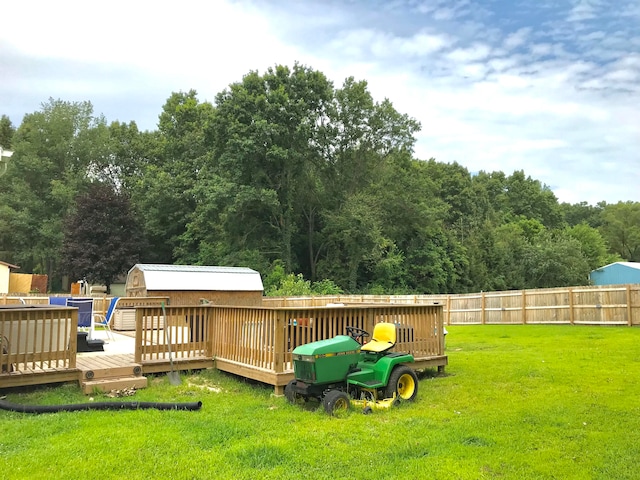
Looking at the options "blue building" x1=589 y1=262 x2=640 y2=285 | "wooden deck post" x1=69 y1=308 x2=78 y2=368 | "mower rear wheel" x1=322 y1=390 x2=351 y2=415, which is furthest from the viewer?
"blue building" x1=589 y1=262 x2=640 y2=285

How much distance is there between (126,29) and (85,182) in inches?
1210

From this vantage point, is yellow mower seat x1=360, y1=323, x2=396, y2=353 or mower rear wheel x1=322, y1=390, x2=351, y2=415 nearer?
mower rear wheel x1=322, y1=390, x2=351, y2=415

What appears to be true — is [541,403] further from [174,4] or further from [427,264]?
[427,264]

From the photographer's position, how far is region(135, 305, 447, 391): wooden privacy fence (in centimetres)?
647

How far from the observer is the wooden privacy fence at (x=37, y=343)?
20.3ft

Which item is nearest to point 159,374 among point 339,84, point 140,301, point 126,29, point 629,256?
point 140,301

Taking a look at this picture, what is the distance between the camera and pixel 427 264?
35.5 meters

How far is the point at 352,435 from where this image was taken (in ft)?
15.0

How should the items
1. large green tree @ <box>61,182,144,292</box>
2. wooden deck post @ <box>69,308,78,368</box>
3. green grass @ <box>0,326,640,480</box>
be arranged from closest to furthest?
green grass @ <box>0,326,640,480</box>, wooden deck post @ <box>69,308,78,368</box>, large green tree @ <box>61,182,144,292</box>

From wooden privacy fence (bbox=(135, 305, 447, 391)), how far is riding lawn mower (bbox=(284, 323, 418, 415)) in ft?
2.48

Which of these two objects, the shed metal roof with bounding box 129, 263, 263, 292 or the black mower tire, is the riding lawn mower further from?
the shed metal roof with bounding box 129, 263, 263, 292

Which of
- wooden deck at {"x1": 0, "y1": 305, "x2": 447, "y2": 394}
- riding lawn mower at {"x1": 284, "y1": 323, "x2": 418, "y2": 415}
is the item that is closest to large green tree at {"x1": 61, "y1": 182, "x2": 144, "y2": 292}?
wooden deck at {"x1": 0, "y1": 305, "x2": 447, "y2": 394}

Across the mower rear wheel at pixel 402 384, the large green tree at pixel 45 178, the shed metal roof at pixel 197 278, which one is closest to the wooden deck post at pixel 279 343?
the mower rear wheel at pixel 402 384

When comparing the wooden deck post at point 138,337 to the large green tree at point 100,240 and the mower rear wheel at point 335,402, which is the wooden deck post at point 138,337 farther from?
the large green tree at point 100,240
